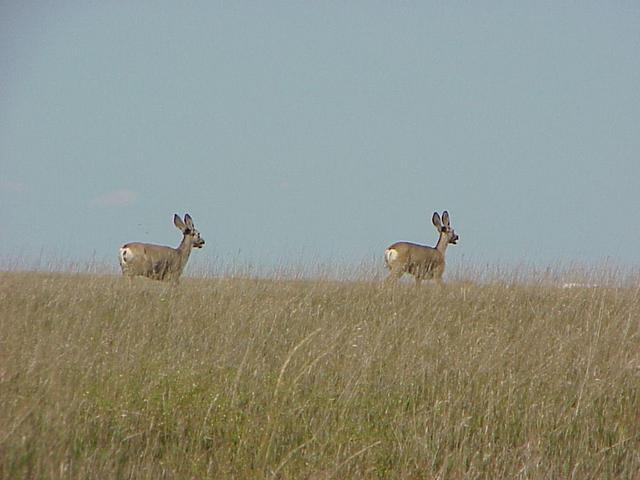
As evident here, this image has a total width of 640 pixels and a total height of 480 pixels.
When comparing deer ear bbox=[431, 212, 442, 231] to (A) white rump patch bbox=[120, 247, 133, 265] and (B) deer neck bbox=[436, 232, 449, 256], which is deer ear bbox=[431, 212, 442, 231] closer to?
(B) deer neck bbox=[436, 232, 449, 256]

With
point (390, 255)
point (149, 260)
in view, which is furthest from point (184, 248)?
point (390, 255)

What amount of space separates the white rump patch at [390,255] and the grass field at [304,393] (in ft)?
21.0

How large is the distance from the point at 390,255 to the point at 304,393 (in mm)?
9596

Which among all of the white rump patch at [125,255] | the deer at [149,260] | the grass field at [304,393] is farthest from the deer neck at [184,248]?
the grass field at [304,393]

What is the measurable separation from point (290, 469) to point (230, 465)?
363 millimetres

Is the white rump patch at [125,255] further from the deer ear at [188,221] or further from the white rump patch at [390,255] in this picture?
the white rump patch at [390,255]

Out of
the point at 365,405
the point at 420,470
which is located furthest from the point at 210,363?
the point at 420,470

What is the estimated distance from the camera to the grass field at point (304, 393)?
18.2 ft

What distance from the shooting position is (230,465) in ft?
18.5

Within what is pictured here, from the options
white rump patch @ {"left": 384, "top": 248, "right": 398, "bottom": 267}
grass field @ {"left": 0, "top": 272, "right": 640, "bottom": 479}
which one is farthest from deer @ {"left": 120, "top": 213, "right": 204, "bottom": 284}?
grass field @ {"left": 0, "top": 272, "right": 640, "bottom": 479}

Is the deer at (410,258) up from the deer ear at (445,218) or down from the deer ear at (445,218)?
down

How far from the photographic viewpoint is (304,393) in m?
6.62

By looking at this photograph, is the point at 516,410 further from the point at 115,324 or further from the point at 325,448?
the point at 115,324

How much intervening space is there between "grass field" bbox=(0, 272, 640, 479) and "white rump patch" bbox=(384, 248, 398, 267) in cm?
641
